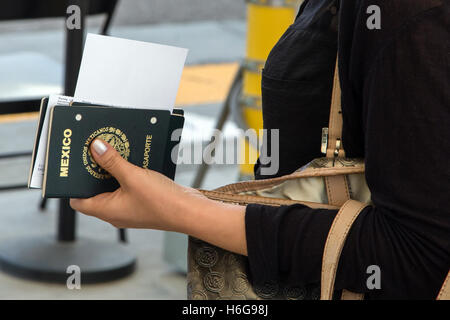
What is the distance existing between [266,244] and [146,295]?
184 cm

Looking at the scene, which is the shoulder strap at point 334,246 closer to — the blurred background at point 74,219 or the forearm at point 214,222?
the forearm at point 214,222

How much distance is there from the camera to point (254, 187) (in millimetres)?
1099

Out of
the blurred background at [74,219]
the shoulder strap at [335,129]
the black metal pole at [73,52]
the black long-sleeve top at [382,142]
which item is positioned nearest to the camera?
the black long-sleeve top at [382,142]

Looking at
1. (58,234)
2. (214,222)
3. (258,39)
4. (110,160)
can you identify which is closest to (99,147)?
(110,160)

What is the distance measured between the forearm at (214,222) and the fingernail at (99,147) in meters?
0.12

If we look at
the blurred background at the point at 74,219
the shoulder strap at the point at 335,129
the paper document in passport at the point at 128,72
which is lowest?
the blurred background at the point at 74,219

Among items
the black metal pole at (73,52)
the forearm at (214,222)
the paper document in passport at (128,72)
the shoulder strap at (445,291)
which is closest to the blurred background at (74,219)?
the black metal pole at (73,52)

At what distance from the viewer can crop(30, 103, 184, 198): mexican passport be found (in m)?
1.05

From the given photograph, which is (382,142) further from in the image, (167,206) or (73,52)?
(73,52)

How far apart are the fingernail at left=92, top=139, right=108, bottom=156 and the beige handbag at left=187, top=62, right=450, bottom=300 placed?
0.49ft

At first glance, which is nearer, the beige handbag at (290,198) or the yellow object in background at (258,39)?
the beige handbag at (290,198)

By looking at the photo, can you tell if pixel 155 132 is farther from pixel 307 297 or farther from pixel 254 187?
pixel 307 297

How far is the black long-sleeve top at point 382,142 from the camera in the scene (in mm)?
904

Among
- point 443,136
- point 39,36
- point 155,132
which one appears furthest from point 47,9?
point 39,36
